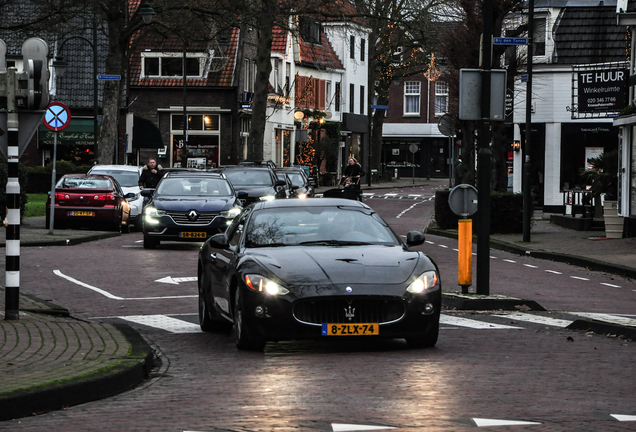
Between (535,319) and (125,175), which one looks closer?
(535,319)

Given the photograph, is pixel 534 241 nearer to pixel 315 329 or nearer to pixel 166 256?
pixel 166 256

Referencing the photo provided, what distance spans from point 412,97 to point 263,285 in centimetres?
9153

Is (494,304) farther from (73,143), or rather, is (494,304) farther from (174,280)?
(73,143)

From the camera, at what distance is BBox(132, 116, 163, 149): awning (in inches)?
2167

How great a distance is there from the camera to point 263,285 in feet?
32.2

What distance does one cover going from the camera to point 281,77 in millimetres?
69438

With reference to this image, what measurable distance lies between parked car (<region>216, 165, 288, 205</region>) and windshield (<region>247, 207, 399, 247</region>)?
19.1m

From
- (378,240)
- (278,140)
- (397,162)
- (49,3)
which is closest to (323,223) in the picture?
(378,240)

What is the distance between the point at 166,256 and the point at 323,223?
1141 centimetres

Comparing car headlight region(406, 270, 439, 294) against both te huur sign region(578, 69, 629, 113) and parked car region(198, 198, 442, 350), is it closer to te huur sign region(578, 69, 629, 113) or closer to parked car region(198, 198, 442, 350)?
parked car region(198, 198, 442, 350)

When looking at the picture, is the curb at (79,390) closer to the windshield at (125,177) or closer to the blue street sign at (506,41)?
A: the blue street sign at (506,41)

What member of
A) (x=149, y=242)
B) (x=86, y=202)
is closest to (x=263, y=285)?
(x=149, y=242)

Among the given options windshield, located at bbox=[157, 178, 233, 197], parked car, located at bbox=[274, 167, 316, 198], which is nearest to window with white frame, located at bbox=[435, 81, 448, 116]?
parked car, located at bbox=[274, 167, 316, 198]

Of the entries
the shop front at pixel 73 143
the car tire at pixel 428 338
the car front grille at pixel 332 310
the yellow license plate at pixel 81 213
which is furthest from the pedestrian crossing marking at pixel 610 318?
the shop front at pixel 73 143
